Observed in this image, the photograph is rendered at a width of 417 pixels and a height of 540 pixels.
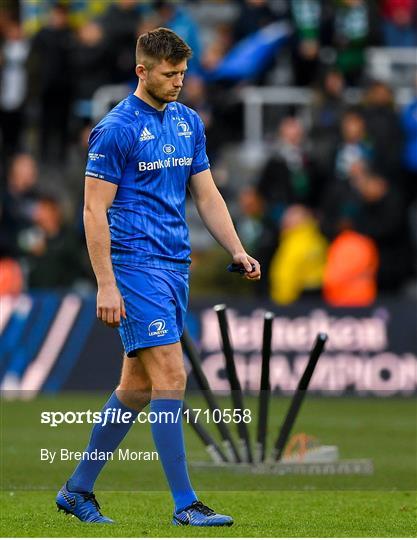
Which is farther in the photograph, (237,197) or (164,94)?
(237,197)

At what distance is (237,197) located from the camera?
19828mm

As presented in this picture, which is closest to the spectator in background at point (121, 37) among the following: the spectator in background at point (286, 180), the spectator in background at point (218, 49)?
the spectator in background at point (218, 49)

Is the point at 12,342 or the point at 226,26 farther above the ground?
the point at 226,26

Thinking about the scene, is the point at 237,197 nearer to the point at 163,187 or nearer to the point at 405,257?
the point at 405,257

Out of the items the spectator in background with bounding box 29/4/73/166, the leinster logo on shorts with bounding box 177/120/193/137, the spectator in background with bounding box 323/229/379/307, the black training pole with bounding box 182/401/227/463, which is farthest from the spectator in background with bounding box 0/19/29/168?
the leinster logo on shorts with bounding box 177/120/193/137

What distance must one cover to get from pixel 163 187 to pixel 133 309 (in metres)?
0.64

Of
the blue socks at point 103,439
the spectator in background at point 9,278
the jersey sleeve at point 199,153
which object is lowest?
the spectator in background at point 9,278

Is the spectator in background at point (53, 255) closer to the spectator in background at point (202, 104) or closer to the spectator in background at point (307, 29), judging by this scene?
the spectator in background at point (202, 104)

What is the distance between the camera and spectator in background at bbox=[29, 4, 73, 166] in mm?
Result: 20234

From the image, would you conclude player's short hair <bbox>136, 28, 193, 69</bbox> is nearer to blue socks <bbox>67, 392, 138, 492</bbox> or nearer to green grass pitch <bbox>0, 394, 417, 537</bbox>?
blue socks <bbox>67, 392, 138, 492</bbox>

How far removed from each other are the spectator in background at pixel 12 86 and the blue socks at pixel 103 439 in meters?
13.1

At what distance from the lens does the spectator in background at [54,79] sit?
2023 cm

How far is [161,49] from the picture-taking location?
7.78m

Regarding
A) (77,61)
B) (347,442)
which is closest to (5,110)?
(77,61)
